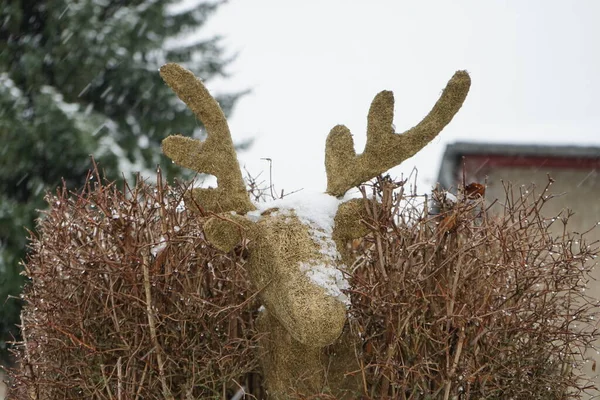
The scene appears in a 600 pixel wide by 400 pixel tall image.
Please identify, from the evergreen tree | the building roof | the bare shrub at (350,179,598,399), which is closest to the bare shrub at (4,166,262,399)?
the bare shrub at (350,179,598,399)

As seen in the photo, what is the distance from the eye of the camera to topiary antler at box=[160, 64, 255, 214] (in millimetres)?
2219

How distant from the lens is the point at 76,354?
2.55 meters

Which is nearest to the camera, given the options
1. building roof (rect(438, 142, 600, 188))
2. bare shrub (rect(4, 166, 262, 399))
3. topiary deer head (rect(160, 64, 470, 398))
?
topiary deer head (rect(160, 64, 470, 398))

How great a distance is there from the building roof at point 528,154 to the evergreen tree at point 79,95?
11.3ft

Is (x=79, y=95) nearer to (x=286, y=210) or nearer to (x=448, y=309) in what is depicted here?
(x=286, y=210)

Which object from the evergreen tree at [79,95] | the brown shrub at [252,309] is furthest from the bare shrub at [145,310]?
the evergreen tree at [79,95]

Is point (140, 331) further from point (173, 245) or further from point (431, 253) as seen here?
point (431, 253)

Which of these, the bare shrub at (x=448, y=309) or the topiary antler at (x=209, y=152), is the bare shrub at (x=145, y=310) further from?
the bare shrub at (x=448, y=309)

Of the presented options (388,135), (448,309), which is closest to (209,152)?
(388,135)

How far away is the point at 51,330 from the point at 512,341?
162 centimetres

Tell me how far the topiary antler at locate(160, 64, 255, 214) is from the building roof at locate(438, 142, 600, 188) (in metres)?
3.86

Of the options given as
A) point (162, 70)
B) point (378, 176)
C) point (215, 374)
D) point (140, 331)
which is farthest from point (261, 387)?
point (162, 70)

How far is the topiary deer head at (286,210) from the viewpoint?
2115mm

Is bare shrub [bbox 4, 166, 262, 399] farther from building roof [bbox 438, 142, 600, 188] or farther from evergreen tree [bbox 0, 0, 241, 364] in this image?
evergreen tree [bbox 0, 0, 241, 364]
